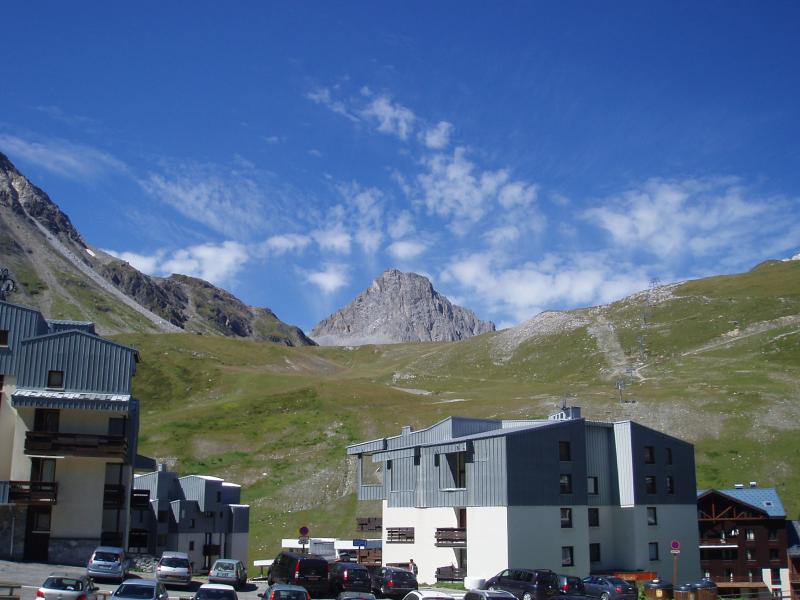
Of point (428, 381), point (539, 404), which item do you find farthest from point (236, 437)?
point (428, 381)

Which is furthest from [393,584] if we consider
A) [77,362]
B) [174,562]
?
[77,362]

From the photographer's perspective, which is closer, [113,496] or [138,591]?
[138,591]

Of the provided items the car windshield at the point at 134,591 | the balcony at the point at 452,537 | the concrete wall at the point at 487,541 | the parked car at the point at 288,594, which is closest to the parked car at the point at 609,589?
the concrete wall at the point at 487,541

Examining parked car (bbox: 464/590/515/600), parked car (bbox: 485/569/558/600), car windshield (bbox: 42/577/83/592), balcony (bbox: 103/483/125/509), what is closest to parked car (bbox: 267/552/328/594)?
parked car (bbox: 485/569/558/600)

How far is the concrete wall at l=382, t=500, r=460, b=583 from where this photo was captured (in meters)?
52.1

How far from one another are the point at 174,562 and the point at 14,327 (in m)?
18.5

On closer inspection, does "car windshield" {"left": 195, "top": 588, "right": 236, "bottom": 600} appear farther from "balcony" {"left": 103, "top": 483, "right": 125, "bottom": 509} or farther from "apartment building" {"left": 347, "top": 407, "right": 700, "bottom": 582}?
"apartment building" {"left": 347, "top": 407, "right": 700, "bottom": 582}

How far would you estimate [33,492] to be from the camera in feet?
140

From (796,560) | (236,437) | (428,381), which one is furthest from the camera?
(428,381)

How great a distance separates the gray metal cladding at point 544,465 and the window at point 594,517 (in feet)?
15.4

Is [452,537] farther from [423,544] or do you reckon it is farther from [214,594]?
[214,594]

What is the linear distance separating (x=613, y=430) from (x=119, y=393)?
34.1 metres

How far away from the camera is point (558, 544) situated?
158ft

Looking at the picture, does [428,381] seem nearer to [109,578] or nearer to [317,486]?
[317,486]
